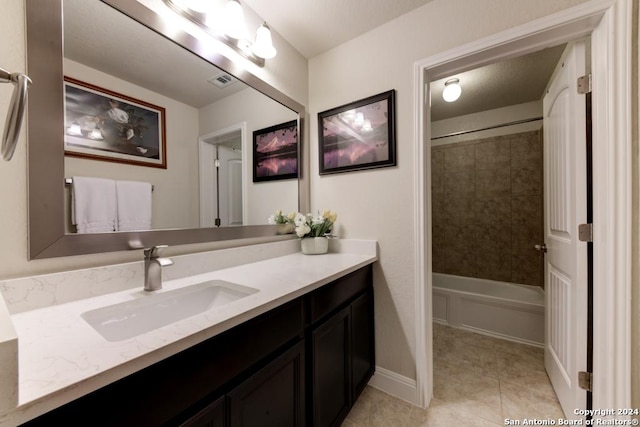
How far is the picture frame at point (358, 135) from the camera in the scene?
1557mm

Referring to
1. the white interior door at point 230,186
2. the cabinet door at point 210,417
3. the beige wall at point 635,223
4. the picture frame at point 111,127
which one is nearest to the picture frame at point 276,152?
the white interior door at point 230,186

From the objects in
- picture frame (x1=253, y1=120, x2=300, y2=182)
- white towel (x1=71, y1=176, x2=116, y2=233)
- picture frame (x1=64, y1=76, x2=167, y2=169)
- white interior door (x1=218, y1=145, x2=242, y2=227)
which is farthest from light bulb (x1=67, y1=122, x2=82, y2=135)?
picture frame (x1=253, y1=120, x2=300, y2=182)

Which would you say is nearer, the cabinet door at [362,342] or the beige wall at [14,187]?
the beige wall at [14,187]

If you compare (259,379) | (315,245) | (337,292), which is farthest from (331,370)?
(315,245)

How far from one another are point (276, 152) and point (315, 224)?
0.57 meters

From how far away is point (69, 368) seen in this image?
18.2 inches

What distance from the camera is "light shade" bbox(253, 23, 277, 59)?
1401 millimetres

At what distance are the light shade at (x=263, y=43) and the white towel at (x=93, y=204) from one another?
1.04 m

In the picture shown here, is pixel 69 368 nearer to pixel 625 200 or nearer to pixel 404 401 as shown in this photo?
pixel 404 401

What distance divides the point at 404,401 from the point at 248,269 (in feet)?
4.04

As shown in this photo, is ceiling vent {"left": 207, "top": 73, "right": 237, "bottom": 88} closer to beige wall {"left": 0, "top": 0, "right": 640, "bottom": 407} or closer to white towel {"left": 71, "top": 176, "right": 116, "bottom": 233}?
beige wall {"left": 0, "top": 0, "right": 640, "bottom": 407}

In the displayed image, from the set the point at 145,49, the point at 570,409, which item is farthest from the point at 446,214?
the point at 145,49

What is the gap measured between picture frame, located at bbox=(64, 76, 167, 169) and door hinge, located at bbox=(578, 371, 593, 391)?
2230mm

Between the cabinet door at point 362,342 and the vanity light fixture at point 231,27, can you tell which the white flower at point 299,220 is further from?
the vanity light fixture at point 231,27
